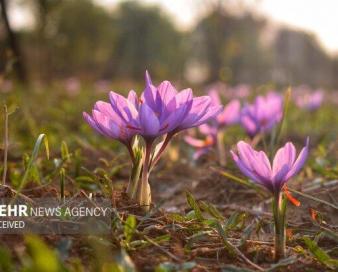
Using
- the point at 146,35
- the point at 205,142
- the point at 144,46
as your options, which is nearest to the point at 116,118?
the point at 205,142

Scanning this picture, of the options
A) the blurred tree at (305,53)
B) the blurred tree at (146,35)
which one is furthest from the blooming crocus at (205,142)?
the blurred tree at (305,53)

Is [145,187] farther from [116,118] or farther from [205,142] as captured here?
[205,142]

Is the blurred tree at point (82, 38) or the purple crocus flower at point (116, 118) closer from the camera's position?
the purple crocus flower at point (116, 118)

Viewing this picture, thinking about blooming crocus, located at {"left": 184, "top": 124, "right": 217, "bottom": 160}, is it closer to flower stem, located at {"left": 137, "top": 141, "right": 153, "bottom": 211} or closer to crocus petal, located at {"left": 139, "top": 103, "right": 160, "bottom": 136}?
flower stem, located at {"left": 137, "top": 141, "right": 153, "bottom": 211}

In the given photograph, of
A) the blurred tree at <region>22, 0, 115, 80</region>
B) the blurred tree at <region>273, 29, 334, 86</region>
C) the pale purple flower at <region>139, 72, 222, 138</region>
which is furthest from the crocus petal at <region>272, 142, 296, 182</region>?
the blurred tree at <region>273, 29, 334, 86</region>

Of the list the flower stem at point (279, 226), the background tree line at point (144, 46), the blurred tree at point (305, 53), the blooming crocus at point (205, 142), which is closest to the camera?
the flower stem at point (279, 226)

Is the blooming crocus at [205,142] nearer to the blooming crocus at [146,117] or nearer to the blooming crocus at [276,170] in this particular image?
the blooming crocus at [146,117]
